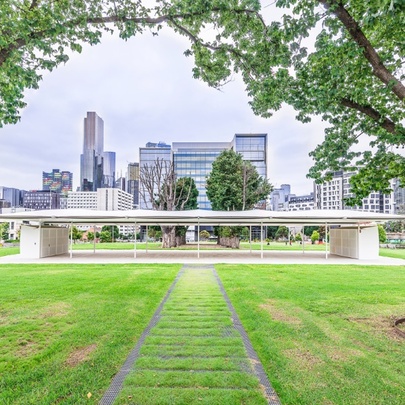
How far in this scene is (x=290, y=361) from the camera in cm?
389

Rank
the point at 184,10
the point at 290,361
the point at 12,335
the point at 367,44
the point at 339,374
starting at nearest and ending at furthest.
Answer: the point at 339,374 → the point at 290,361 → the point at 367,44 → the point at 12,335 → the point at 184,10

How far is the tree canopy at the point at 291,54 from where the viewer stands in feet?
14.9

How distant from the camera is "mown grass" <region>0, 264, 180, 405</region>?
3.27 meters

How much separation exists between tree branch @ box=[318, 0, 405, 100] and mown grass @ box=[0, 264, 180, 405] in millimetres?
5689

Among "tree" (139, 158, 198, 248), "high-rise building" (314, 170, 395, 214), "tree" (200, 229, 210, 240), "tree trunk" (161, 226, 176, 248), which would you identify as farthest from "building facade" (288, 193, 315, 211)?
"tree trunk" (161, 226, 176, 248)

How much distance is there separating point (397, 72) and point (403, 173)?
2049 millimetres

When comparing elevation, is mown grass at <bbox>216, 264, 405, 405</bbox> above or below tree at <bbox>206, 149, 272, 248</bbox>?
below

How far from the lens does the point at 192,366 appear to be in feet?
12.3

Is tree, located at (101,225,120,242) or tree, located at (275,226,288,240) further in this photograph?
tree, located at (275,226,288,240)

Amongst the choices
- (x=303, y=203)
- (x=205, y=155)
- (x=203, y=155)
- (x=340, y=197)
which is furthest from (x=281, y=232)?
(x=303, y=203)

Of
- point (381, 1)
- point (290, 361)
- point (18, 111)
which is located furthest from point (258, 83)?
point (290, 361)

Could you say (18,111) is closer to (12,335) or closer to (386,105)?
(12,335)

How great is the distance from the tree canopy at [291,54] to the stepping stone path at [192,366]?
3.54m

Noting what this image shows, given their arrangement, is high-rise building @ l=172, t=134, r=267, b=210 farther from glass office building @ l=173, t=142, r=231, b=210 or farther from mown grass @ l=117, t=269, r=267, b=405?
mown grass @ l=117, t=269, r=267, b=405
